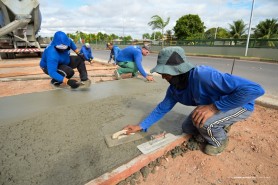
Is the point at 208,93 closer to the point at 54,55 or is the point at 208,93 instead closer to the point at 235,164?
the point at 235,164

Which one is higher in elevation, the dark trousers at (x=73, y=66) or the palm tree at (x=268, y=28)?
the palm tree at (x=268, y=28)

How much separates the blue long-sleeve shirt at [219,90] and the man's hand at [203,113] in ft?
0.20

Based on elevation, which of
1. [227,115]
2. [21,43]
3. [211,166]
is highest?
[21,43]

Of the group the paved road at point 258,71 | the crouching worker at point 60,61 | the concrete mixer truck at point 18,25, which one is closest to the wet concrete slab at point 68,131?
the crouching worker at point 60,61

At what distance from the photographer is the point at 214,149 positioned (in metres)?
2.03

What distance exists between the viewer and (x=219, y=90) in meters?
1.70

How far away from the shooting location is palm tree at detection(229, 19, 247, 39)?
95.3 feet

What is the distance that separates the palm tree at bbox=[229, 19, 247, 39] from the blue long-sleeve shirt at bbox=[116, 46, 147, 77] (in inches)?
1155

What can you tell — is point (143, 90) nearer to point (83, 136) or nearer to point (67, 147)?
point (83, 136)

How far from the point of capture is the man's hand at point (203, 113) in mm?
1772

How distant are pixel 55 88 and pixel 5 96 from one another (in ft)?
3.26

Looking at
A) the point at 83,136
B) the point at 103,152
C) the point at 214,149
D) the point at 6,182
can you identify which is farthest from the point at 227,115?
the point at 6,182

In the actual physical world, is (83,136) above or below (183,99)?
below

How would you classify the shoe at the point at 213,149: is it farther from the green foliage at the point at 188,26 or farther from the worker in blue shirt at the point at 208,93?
the green foliage at the point at 188,26
